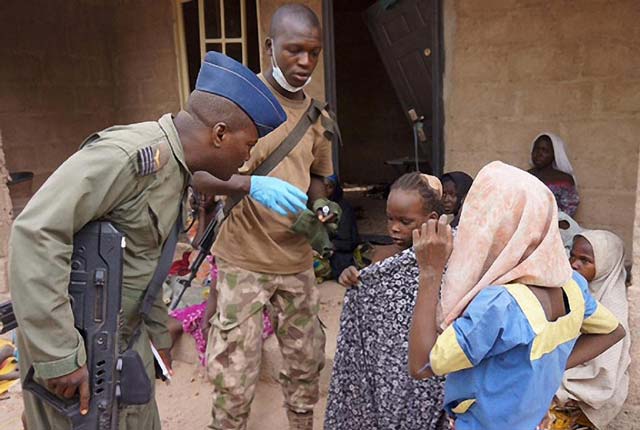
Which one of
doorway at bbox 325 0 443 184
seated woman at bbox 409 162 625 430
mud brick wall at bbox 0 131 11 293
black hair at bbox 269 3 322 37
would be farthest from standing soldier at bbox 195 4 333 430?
doorway at bbox 325 0 443 184

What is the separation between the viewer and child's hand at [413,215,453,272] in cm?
157

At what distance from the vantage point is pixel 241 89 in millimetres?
1606

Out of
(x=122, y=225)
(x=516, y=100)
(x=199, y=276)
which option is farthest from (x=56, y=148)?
(x=122, y=225)

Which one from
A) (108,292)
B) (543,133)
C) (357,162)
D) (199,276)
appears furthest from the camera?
(357,162)

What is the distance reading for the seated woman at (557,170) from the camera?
3.80 metres

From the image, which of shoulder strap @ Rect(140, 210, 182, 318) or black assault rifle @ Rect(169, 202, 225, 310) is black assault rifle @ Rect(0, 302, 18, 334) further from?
black assault rifle @ Rect(169, 202, 225, 310)

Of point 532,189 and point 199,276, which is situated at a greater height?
point 532,189

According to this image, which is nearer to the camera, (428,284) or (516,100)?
(428,284)

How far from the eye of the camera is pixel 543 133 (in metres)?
3.88

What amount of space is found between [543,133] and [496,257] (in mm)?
2686

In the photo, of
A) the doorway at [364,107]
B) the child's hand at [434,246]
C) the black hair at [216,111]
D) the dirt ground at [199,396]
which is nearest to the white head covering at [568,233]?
the dirt ground at [199,396]

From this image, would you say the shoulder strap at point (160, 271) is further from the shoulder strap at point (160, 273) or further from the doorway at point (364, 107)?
the doorway at point (364, 107)

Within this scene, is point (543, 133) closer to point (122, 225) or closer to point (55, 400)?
point (122, 225)

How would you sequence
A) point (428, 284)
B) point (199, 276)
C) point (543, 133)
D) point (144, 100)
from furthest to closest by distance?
point (144, 100)
point (199, 276)
point (543, 133)
point (428, 284)
